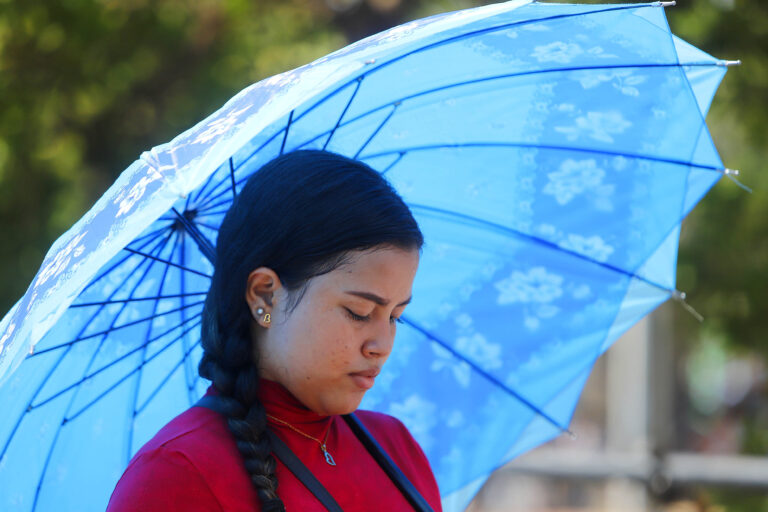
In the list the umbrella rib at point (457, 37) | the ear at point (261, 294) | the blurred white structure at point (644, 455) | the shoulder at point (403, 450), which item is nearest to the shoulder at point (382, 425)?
the shoulder at point (403, 450)

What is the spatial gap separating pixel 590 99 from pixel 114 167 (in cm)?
368

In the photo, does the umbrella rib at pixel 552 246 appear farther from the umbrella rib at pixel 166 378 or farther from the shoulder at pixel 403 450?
the umbrella rib at pixel 166 378

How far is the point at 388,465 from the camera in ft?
6.07

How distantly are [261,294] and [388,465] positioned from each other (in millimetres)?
439

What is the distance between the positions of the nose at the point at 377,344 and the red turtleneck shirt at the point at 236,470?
171 mm

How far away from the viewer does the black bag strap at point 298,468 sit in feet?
5.35

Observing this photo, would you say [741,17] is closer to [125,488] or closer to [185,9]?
[185,9]

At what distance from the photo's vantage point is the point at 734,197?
222 inches

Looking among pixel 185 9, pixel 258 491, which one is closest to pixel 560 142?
pixel 258 491

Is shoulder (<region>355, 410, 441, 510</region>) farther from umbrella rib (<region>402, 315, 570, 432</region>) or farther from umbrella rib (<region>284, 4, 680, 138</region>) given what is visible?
umbrella rib (<region>284, 4, 680, 138</region>)

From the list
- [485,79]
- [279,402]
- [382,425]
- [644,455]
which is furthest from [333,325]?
[644,455]

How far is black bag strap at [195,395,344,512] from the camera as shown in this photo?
5.35 feet

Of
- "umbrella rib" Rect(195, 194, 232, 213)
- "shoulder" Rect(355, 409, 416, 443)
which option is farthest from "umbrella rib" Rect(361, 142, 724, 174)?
"shoulder" Rect(355, 409, 416, 443)

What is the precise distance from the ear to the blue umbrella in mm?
244
